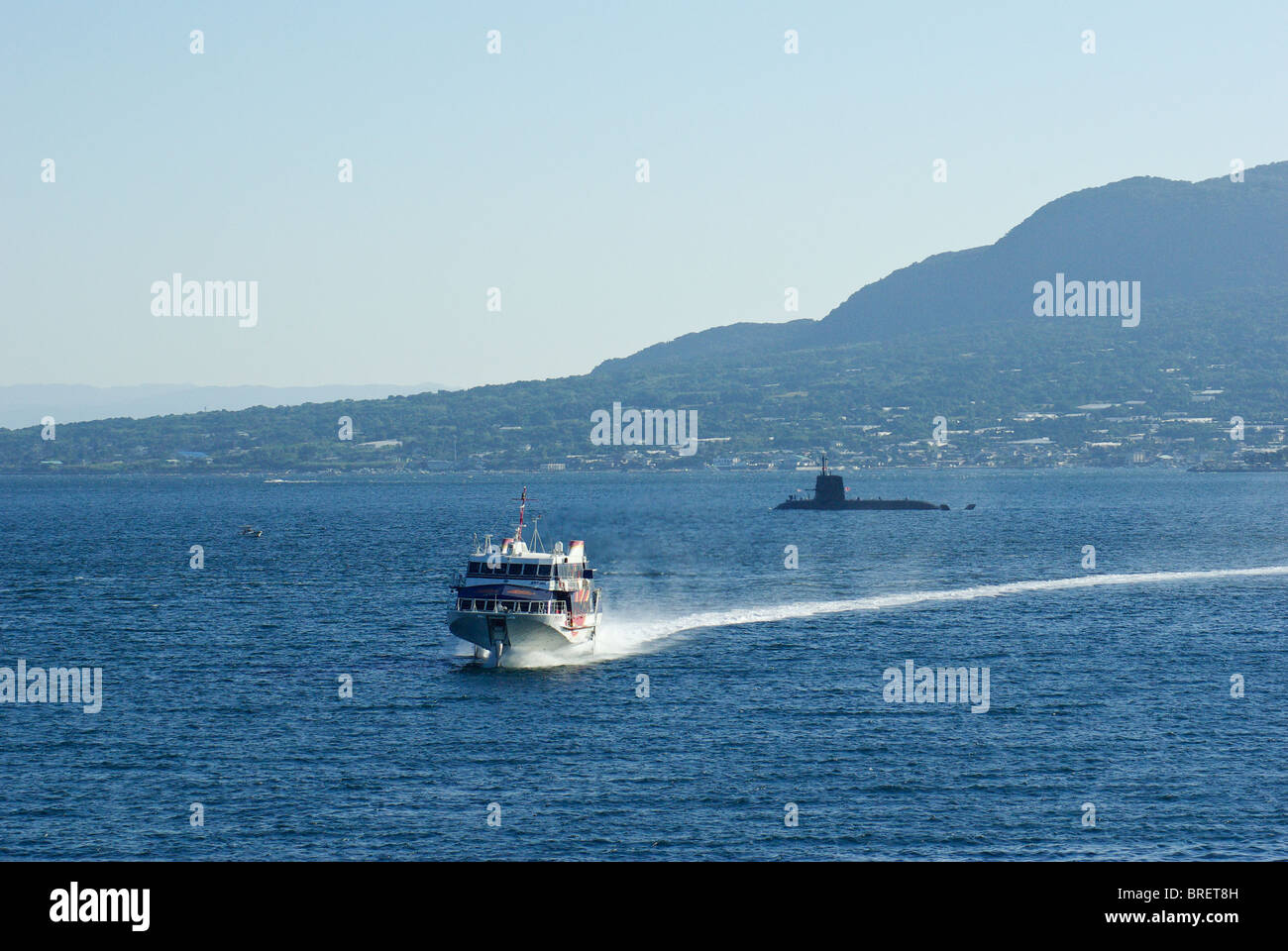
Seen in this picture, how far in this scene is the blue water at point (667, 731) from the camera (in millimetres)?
48469

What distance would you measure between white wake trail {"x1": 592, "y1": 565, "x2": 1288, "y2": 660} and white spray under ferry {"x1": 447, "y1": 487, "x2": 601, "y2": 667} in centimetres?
565

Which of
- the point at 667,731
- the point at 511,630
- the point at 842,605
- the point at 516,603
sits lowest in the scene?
the point at 842,605

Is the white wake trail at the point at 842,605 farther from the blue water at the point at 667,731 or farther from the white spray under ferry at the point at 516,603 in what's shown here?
the white spray under ferry at the point at 516,603

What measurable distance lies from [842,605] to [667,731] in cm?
5236

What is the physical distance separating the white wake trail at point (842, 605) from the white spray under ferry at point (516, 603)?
565cm

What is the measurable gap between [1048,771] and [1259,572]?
93.8 m

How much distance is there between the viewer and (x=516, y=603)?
81.4 meters
